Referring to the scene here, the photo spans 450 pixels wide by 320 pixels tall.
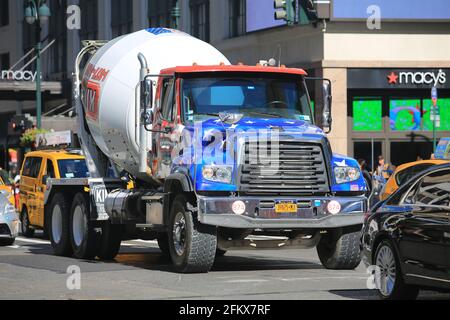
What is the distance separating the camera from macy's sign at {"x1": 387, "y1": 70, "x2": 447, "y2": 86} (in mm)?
39000

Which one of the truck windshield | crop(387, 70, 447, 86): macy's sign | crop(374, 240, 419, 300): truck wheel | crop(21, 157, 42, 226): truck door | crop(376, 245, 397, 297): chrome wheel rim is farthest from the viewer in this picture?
crop(387, 70, 447, 86): macy's sign

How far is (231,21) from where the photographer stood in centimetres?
4472

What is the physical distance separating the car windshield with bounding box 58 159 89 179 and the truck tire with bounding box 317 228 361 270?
9959 millimetres

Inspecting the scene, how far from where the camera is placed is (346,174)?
1638cm

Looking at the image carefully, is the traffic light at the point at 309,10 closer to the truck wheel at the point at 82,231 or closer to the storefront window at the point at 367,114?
the storefront window at the point at 367,114

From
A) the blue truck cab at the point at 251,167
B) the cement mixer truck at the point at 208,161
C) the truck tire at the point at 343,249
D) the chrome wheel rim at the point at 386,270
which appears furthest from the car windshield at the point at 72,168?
the chrome wheel rim at the point at 386,270

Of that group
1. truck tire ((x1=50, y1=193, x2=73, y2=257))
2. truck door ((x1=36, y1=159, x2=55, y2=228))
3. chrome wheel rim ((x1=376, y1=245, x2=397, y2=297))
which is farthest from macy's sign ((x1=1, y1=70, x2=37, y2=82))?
chrome wheel rim ((x1=376, y1=245, x2=397, y2=297))

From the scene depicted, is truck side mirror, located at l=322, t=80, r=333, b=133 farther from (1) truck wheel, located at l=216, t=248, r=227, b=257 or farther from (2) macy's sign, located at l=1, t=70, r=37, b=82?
(2) macy's sign, located at l=1, t=70, r=37, b=82

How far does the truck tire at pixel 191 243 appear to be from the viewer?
52.1 feet

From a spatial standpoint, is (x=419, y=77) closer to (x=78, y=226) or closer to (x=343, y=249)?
(x=78, y=226)

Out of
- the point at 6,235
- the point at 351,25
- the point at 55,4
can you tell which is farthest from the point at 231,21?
the point at 6,235

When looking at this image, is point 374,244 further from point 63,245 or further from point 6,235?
point 6,235

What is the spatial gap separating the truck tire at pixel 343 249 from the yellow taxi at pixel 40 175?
958 cm

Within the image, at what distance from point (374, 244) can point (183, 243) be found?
13.0 ft
